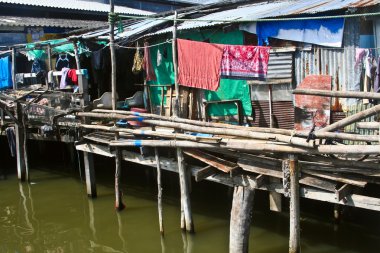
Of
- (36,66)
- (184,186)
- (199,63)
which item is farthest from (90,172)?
(36,66)

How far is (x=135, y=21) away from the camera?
47.0 feet

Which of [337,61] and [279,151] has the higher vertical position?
[337,61]

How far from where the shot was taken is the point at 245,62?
9219mm

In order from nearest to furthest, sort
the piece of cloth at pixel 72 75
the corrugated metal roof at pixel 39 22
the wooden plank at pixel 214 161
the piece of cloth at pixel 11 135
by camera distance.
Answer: the wooden plank at pixel 214 161, the piece of cloth at pixel 72 75, the piece of cloth at pixel 11 135, the corrugated metal roof at pixel 39 22

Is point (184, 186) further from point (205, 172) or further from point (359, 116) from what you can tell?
point (359, 116)

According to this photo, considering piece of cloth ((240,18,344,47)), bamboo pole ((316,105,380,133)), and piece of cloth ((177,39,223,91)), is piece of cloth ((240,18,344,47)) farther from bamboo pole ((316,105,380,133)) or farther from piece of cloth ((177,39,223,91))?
bamboo pole ((316,105,380,133))

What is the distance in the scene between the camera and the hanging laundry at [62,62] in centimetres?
1334

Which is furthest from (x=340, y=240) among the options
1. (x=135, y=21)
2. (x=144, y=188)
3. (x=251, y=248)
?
(x=135, y=21)

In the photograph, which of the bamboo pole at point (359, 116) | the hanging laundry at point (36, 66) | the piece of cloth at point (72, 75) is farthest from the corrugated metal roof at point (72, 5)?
the bamboo pole at point (359, 116)

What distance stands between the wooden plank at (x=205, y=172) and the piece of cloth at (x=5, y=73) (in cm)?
875

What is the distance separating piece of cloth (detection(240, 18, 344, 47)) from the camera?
8102 mm

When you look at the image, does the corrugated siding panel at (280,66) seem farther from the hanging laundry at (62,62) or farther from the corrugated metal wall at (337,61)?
the hanging laundry at (62,62)

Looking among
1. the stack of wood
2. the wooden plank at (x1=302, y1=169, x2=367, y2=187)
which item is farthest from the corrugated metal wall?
the wooden plank at (x1=302, y1=169, x2=367, y2=187)

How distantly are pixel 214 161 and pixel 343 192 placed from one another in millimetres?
2310
